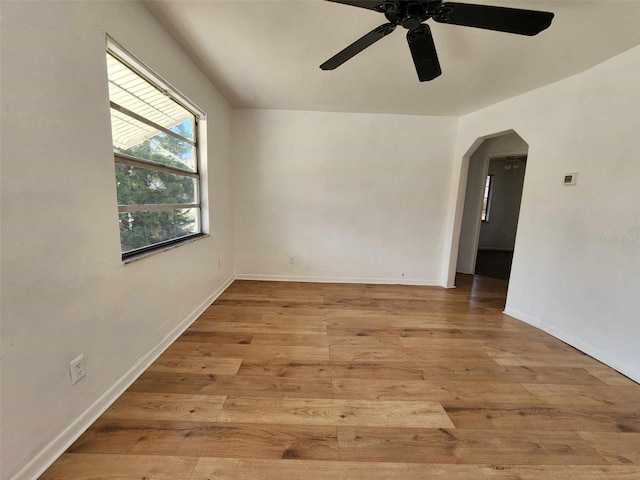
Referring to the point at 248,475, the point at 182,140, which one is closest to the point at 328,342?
the point at 248,475

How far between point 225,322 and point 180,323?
1.30ft

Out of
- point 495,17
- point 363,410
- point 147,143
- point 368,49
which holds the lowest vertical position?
point 363,410

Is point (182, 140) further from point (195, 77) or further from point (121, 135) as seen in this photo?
point (121, 135)

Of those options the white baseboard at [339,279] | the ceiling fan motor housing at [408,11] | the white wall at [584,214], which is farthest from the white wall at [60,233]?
the white wall at [584,214]

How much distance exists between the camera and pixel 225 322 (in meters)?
2.45

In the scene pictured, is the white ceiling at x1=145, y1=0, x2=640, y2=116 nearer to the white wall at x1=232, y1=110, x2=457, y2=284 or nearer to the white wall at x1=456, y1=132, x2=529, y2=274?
the white wall at x1=232, y1=110, x2=457, y2=284

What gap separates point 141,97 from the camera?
1760 millimetres

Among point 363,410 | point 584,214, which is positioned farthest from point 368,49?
point 363,410

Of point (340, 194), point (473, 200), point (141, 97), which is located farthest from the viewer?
point (473, 200)

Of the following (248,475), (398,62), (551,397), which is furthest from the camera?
(398,62)

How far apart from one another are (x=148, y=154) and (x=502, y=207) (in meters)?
8.12

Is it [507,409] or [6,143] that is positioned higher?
[6,143]

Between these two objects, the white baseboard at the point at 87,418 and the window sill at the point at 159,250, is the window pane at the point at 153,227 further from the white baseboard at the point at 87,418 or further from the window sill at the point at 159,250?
the white baseboard at the point at 87,418

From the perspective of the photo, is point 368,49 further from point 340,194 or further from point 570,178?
point 570,178
